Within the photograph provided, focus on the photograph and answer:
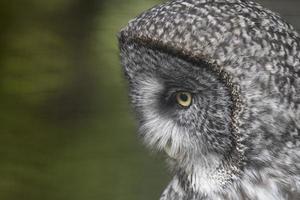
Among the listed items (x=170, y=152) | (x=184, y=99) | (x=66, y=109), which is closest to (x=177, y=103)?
(x=184, y=99)

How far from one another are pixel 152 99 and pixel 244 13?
253 mm

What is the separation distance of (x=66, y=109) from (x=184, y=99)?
1507 mm

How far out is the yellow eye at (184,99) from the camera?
4.58 feet

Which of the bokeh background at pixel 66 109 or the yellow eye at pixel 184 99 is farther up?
the yellow eye at pixel 184 99

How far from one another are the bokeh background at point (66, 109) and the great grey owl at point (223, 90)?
1.15m

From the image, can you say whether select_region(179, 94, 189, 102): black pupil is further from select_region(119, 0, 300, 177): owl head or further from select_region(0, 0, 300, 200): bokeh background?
select_region(0, 0, 300, 200): bokeh background

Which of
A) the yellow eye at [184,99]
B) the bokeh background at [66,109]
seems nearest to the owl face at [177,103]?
the yellow eye at [184,99]

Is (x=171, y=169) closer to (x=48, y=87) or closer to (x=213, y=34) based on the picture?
(x=213, y=34)

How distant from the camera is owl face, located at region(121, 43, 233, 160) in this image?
1369 millimetres

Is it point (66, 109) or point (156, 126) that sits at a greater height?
point (156, 126)

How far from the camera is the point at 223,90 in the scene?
1355mm

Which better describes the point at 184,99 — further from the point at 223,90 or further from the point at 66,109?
the point at 66,109

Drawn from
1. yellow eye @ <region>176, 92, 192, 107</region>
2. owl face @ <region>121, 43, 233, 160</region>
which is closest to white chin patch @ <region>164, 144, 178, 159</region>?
owl face @ <region>121, 43, 233, 160</region>

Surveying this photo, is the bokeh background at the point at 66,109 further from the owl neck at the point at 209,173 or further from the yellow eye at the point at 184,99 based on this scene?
the yellow eye at the point at 184,99
